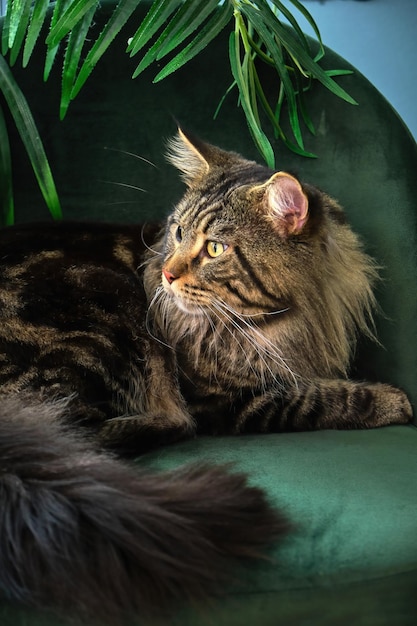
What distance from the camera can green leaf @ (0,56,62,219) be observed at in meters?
1.65

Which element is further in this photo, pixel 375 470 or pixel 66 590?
pixel 375 470

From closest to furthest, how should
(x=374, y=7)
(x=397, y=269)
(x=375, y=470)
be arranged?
(x=375, y=470) < (x=397, y=269) < (x=374, y=7)

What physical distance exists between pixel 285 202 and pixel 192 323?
0.37 m

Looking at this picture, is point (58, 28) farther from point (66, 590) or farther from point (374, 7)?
point (374, 7)

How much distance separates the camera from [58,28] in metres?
1.48

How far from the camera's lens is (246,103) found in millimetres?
1601

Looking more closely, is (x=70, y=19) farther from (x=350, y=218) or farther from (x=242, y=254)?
(x=350, y=218)

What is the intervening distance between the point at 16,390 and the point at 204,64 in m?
1.01

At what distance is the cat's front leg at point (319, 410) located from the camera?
152 cm

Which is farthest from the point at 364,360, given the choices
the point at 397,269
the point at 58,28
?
the point at 58,28

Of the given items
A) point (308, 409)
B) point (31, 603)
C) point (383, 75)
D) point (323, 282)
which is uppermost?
point (383, 75)

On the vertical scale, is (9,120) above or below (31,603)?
above

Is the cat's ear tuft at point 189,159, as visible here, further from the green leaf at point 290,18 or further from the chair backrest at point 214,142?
the green leaf at point 290,18

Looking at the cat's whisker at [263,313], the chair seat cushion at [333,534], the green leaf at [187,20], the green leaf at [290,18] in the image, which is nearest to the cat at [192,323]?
the cat's whisker at [263,313]
